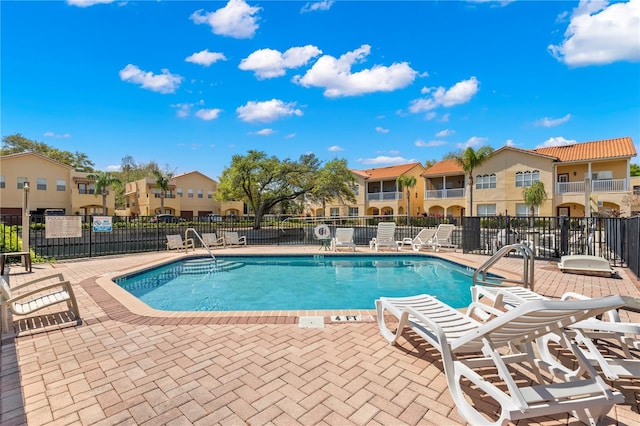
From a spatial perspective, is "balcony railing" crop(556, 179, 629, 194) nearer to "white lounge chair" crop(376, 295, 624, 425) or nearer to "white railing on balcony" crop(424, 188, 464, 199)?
"white railing on balcony" crop(424, 188, 464, 199)

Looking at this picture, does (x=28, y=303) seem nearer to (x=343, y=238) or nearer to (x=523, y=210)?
(x=343, y=238)

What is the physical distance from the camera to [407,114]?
2859 cm

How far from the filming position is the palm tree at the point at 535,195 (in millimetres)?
24875

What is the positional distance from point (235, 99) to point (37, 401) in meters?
23.6

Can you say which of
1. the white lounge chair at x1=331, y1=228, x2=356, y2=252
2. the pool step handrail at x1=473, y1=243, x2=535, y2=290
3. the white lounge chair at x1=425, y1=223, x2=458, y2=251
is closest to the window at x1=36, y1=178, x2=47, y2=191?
the white lounge chair at x1=331, y1=228, x2=356, y2=252

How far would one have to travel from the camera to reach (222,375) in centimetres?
288

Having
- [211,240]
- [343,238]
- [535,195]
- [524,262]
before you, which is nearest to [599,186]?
[535,195]

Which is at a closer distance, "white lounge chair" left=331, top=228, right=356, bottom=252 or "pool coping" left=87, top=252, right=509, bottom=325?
"pool coping" left=87, top=252, right=509, bottom=325

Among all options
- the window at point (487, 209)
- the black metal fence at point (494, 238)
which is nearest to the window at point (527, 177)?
the window at point (487, 209)

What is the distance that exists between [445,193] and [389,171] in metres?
8.30

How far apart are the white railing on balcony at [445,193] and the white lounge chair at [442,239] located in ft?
67.8

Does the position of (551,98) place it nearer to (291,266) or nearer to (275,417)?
(291,266)

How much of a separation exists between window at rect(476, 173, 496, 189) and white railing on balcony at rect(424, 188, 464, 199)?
1.70 m

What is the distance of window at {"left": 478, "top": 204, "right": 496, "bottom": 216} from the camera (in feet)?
94.8
